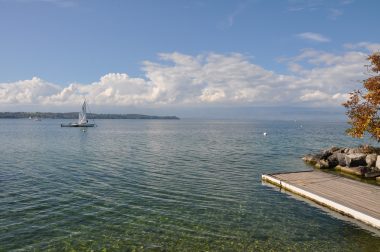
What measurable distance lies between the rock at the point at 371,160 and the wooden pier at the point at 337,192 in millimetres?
8935

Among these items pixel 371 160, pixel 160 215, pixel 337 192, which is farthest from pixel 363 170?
pixel 160 215

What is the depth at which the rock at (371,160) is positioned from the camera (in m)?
38.0

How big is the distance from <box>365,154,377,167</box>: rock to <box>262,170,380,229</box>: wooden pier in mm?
8935

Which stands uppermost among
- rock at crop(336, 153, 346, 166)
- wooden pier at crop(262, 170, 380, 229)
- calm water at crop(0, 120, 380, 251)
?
rock at crop(336, 153, 346, 166)

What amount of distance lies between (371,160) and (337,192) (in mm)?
15732

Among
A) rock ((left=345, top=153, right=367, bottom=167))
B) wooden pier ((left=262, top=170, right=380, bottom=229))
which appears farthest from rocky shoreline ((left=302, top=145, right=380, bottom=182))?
wooden pier ((left=262, top=170, right=380, bottom=229))

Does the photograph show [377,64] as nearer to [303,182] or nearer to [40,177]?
[303,182]

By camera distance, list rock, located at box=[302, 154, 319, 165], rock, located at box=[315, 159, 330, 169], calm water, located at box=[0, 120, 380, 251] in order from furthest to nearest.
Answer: rock, located at box=[302, 154, 319, 165]
rock, located at box=[315, 159, 330, 169]
calm water, located at box=[0, 120, 380, 251]

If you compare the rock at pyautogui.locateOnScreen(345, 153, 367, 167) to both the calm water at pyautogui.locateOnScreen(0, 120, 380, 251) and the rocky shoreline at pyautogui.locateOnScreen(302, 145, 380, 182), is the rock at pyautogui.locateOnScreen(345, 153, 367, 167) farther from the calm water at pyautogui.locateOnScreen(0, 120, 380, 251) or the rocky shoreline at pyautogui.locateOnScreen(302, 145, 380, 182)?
the calm water at pyautogui.locateOnScreen(0, 120, 380, 251)

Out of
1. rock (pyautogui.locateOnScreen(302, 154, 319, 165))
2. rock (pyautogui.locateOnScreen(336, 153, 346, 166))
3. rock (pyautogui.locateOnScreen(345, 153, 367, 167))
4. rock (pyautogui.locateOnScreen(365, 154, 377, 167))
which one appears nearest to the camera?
rock (pyautogui.locateOnScreen(365, 154, 377, 167))

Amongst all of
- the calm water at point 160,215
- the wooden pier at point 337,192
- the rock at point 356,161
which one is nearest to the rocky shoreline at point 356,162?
the rock at point 356,161

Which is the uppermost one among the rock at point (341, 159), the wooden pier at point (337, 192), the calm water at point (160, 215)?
the rock at point (341, 159)

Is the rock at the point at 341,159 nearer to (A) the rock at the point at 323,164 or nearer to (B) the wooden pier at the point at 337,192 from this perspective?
(A) the rock at the point at 323,164

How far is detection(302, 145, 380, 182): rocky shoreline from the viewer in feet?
118
